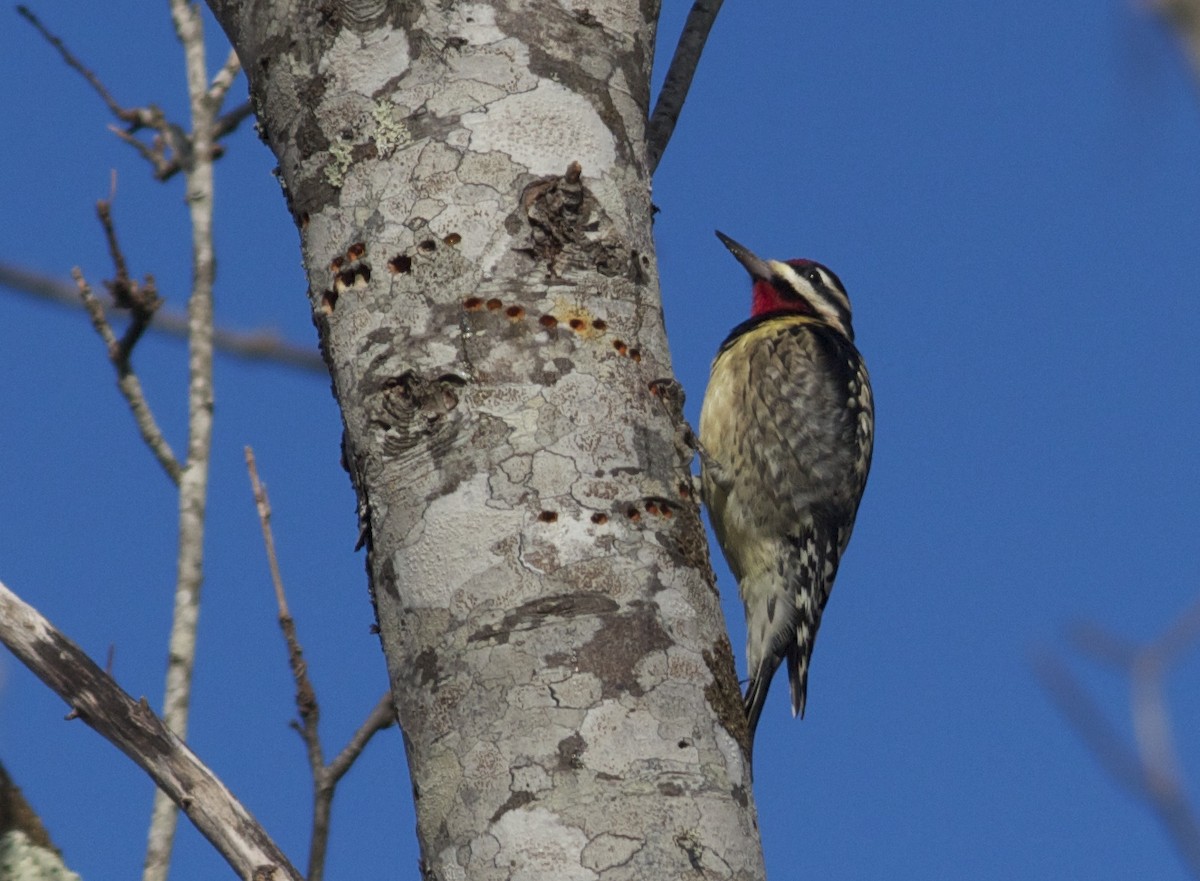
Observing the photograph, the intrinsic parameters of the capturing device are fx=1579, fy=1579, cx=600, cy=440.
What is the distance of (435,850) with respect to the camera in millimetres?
2043

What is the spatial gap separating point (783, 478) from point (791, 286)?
129 centimetres

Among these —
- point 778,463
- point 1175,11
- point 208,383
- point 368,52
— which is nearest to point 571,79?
point 368,52

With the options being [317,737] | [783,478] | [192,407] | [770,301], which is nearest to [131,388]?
[192,407]

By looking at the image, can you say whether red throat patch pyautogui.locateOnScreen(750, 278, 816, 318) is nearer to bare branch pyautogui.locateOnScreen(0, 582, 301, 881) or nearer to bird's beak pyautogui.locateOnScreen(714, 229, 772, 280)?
bird's beak pyautogui.locateOnScreen(714, 229, 772, 280)

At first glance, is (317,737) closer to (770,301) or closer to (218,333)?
(218,333)

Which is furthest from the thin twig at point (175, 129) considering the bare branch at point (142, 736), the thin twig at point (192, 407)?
the bare branch at point (142, 736)

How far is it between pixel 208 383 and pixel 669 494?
1750 millimetres

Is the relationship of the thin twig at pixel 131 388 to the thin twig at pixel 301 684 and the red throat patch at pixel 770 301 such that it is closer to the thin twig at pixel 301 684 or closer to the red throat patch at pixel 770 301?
the thin twig at pixel 301 684

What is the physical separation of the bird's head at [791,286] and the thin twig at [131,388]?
304cm

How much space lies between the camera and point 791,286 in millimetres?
6383

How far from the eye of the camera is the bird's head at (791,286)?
6.32m

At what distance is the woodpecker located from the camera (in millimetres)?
5289

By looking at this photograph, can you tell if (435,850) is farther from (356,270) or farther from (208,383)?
(208,383)

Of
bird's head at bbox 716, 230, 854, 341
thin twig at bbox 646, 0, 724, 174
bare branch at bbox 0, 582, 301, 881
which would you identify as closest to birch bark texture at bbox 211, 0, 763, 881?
bare branch at bbox 0, 582, 301, 881
